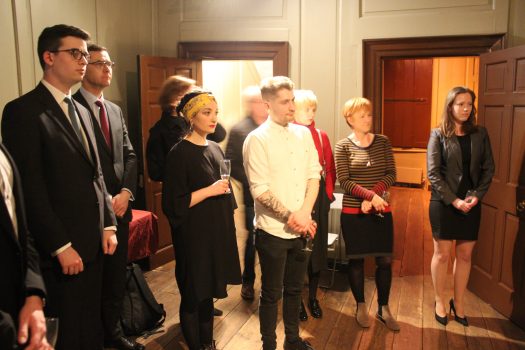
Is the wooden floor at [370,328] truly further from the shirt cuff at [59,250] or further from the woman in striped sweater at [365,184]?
the shirt cuff at [59,250]

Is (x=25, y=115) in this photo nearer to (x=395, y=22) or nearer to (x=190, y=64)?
(x=190, y=64)

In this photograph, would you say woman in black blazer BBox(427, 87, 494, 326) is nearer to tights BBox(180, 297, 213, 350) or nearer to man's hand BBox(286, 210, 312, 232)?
man's hand BBox(286, 210, 312, 232)

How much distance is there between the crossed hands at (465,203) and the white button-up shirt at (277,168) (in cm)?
115

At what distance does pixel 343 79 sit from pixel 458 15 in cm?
107

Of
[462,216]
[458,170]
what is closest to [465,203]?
[462,216]

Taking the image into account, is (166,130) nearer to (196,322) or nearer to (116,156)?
(116,156)

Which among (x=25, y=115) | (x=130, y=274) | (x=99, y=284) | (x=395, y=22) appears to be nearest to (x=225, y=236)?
(x=99, y=284)

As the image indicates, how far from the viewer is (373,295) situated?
3.64 m

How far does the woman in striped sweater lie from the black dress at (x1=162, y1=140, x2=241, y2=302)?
35.6 inches

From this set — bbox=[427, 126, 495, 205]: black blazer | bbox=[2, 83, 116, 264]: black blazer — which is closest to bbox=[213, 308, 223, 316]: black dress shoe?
bbox=[2, 83, 116, 264]: black blazer

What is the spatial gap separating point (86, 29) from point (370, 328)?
313cm

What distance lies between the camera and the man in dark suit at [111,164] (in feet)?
8.11

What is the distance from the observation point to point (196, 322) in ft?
8.07

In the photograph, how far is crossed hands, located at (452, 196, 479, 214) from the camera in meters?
2.99
